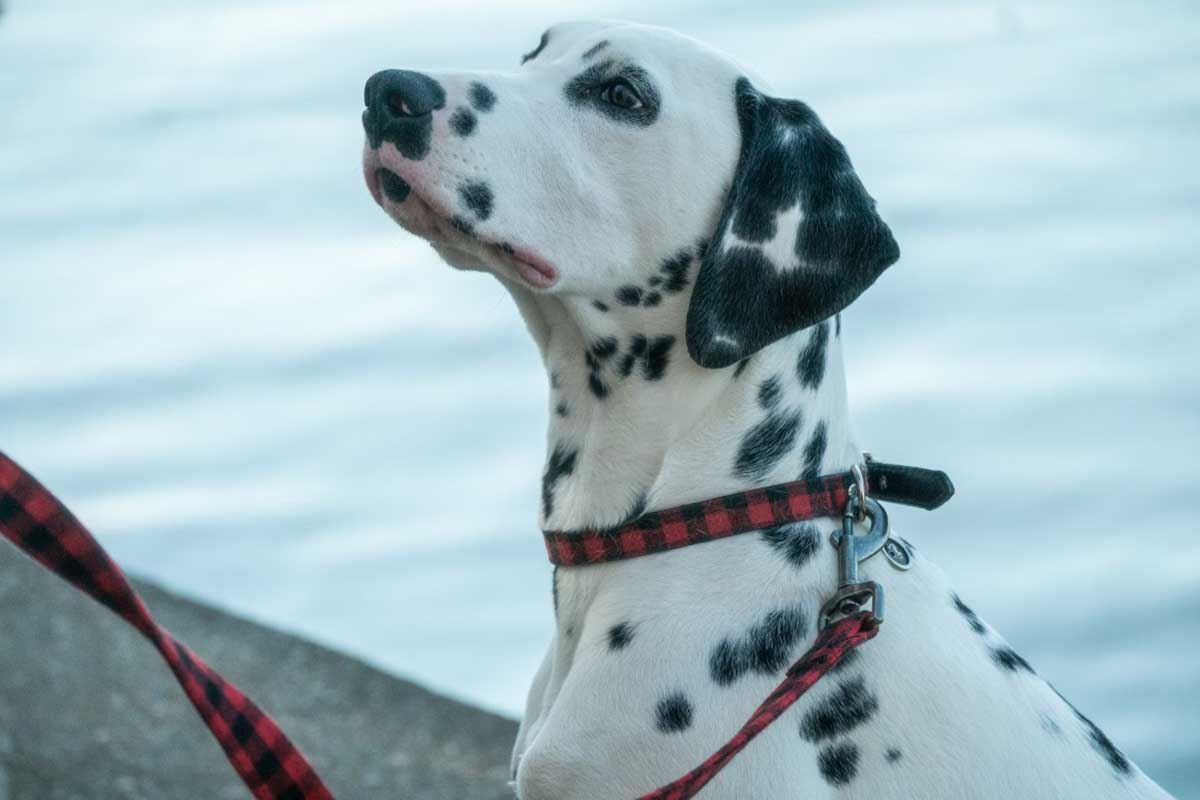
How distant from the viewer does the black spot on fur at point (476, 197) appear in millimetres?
2520

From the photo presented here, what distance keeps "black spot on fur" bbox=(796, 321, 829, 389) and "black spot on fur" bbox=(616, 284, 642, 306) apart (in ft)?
0.97

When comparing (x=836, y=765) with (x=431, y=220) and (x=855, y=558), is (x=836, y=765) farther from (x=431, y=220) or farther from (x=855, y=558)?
(x=431, y=220)

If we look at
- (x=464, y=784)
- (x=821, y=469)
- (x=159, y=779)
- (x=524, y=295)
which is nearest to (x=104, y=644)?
(x=159, y=779)

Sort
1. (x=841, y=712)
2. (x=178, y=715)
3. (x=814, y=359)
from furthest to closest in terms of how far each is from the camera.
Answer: (x=178, y=715), (x=814, y=359), (x=841, y=712)

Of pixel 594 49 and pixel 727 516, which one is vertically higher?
pixel 594 49

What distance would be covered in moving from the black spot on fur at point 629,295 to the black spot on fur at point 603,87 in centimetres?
28

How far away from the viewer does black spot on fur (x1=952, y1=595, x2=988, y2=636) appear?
2617mm

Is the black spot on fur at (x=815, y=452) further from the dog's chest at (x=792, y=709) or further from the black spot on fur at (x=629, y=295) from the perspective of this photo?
the black spot on fur at (x=629, y=295)

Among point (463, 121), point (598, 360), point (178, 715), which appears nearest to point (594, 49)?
point (463, 121)

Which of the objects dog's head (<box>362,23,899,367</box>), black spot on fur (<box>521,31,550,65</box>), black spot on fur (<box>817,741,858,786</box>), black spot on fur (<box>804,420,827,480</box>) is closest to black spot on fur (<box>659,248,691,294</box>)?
dog's head (<box>362,23,899,367</box>)

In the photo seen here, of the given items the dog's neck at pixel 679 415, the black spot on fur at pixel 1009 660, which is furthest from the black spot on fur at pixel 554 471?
the black spot on fur at pixel 1009 660

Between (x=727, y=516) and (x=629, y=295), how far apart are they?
0.41 m

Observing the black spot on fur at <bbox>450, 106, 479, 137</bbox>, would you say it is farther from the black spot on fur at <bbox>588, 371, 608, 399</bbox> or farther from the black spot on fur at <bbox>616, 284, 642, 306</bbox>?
the black spot on fur at <bbox>588, 371, 608, 399</bbox>

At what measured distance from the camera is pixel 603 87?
2.68 m
